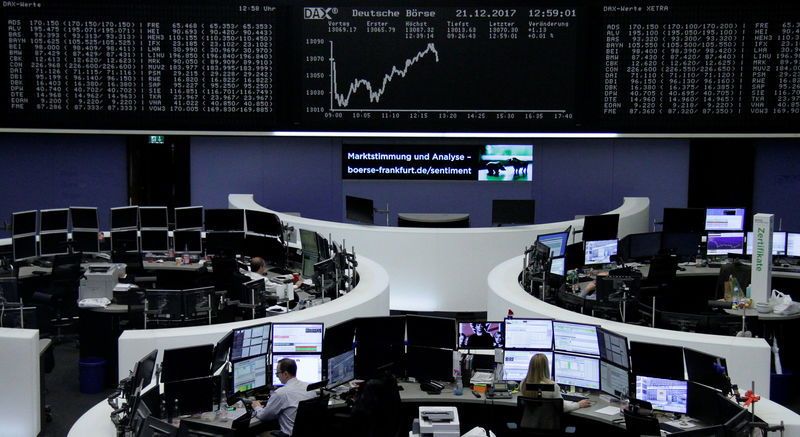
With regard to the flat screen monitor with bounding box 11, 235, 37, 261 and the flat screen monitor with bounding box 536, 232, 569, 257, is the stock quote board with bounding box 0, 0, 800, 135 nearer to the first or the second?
the flat screen monitor with bounding box 11, 235, 37, 261

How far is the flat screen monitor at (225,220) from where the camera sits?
37.0 ft

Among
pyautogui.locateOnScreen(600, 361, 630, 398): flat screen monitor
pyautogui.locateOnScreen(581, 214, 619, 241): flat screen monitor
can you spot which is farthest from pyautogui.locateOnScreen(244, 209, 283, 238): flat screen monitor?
pyautogui.locateOnScreen(600, 361, 630, 398): flat screen monitor

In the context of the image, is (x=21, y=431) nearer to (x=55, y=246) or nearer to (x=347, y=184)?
(x=55, y=246)

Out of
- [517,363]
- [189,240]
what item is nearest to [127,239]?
[189,240]

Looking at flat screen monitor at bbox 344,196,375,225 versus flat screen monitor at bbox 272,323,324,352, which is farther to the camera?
flat screen monitor at bbox 344,196,375,225

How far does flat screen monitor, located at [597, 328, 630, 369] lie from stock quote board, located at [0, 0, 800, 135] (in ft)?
15.1

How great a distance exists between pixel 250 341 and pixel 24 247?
584 centimetres

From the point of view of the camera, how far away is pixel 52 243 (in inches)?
451

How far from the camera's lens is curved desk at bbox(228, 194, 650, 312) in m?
10.8

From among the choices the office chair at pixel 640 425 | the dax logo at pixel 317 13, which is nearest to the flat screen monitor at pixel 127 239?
the dax logo at pixel 317 13

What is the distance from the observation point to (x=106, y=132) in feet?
36.0

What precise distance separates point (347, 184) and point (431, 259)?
271 cm

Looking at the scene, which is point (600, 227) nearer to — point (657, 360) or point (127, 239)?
point (657, 360)

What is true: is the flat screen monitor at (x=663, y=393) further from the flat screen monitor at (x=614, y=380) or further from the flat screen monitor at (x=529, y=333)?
the flat screen monitor at (x=529, y=333)
